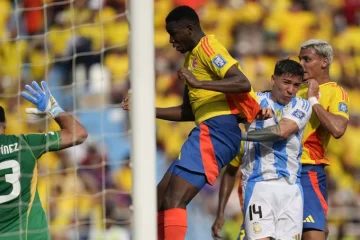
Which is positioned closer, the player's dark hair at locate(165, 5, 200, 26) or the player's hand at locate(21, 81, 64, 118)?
the player's dark hair at locate(165, 5, 200, 26)

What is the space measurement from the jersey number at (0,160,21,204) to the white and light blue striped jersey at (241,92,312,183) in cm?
146

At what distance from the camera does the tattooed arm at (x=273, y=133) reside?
5051 millimetres

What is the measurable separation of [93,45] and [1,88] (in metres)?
0.95

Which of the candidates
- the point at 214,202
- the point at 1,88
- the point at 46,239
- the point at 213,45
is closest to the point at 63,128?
the point at 46,239

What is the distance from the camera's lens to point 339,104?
18.0ft

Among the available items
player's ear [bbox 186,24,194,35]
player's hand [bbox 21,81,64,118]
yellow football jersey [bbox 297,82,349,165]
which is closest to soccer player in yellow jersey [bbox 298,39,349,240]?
yellow football jersey [bbox 297,82,349,165]

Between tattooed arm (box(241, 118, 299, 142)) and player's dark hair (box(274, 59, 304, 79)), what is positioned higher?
player's dark hair (box(274, 59, 304, 79))

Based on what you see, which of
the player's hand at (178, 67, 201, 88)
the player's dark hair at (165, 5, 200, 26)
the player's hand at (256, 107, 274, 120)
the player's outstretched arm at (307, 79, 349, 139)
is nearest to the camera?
the player's hand at (178, 67, 201, 88)

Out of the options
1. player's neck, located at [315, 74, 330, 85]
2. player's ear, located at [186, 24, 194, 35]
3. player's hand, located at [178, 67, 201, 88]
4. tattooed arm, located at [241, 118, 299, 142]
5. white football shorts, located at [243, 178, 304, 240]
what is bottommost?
white football shorts, located at [243, 178, 304, 240]

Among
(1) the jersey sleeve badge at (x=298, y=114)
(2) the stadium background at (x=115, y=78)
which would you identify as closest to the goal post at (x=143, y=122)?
(1) the jersey sleeve badge at (x=298, y=114)

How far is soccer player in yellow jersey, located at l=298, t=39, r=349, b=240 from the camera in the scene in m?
5.33

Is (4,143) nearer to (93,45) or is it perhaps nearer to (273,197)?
(273,197)

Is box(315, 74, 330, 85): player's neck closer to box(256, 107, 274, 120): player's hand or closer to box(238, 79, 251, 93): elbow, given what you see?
box(256, 107, 274, 120): player's hand

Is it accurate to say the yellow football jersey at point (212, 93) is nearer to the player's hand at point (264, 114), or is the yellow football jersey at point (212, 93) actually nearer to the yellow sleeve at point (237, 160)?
the player's hand at point (264, 114)
